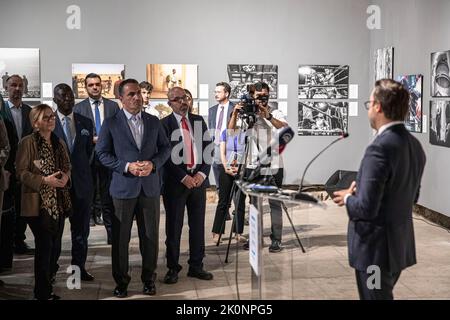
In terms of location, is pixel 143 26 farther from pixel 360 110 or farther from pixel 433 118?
pixel 433 118

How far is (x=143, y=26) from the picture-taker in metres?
9.90

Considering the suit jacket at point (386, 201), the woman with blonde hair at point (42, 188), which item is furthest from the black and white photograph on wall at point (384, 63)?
the suit jacket at point (386, 201)

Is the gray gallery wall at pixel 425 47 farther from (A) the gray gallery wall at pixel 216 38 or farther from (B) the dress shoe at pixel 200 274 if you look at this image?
(B) the dress shoe at pixel 200 274

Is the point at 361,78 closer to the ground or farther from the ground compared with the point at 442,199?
farther from the ground

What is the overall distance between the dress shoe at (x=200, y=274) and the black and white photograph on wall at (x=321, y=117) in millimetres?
4949

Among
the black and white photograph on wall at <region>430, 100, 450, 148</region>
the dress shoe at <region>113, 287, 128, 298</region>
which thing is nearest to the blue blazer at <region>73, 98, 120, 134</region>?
the dress shoe at <region>113, 287, 128, 298</region>

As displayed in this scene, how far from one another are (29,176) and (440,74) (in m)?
5.24

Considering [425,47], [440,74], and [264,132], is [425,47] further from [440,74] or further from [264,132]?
[264,132]

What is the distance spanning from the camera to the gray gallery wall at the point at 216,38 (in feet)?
32.0

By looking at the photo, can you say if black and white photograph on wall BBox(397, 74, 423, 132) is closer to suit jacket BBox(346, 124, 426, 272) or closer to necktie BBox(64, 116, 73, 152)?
necktie BBox(64, 116, 73, 152)

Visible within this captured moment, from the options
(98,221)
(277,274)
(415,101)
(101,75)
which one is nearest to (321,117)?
(415,101)

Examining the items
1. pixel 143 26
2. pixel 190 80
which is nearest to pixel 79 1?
pixel 143 26

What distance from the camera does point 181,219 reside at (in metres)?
5.70
